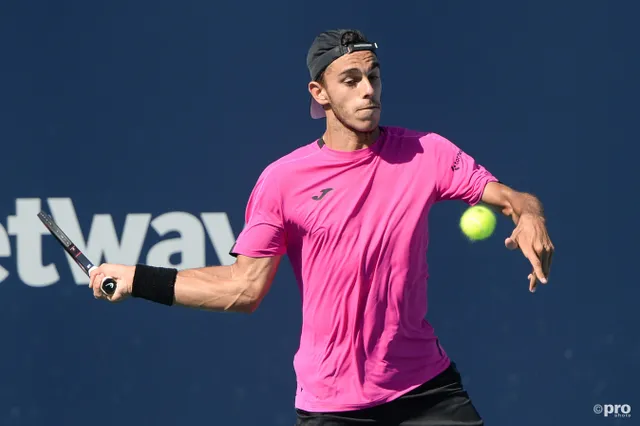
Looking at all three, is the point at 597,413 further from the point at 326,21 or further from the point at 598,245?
the point at 326,21

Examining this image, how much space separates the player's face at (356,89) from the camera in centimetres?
349

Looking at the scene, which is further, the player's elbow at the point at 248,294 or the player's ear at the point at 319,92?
the player's ear at the point at 319,92

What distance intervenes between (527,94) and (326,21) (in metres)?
0.84

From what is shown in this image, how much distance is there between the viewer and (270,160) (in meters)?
4.80

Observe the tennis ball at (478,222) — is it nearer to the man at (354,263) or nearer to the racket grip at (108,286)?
the man at (354,263)

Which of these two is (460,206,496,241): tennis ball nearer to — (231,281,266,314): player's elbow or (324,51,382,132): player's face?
(324,51,382,132): player's face

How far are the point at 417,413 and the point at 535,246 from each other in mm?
662

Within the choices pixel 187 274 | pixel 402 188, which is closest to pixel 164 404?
pixel 187 274

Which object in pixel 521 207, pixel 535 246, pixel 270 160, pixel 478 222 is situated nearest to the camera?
pixel 535 246

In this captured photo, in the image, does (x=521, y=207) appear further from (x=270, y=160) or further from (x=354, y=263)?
(x=270, y=160)

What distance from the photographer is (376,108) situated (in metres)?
3.51

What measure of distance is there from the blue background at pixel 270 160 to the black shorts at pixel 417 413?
4.32 ft

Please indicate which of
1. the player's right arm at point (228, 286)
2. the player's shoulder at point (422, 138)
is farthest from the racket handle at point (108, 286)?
the player's shoulder at point (422, 138)

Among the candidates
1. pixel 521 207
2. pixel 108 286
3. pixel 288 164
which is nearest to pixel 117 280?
pixel 108 286
